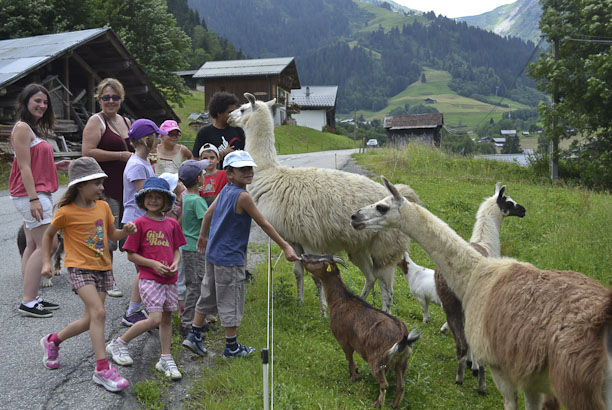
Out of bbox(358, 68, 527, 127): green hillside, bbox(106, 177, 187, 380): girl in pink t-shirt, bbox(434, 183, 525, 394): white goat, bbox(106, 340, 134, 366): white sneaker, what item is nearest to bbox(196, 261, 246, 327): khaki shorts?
bbox(106, 177, 187, 380): girl in pink t-shirt

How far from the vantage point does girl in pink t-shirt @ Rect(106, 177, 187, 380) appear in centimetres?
363

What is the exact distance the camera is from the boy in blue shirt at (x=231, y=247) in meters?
3.93

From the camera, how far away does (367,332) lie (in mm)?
3842

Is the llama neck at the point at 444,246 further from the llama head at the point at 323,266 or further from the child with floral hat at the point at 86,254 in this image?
the child with floral hat at the point at 86,254

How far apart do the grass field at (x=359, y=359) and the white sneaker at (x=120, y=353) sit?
0.59 meters

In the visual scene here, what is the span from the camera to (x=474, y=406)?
4.13 meters

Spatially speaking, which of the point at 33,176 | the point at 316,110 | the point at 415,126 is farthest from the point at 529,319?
the point at 316,110

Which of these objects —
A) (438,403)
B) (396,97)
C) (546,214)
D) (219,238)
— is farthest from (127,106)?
(396,97)

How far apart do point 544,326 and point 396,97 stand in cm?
17701

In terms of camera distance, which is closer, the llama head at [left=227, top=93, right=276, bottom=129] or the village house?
the llama head at [left=227, top=93, right=276, bottom=129]

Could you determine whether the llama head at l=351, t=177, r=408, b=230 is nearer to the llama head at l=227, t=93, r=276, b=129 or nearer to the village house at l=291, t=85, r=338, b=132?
the llama head at l=227, t=93, r=276, b=129

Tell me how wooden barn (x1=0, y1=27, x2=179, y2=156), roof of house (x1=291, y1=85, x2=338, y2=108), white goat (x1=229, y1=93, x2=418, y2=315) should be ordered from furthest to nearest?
roof of house (x1=291, y1=85, x2=338, y2=108), wooden barn (x1=0, y1=27, x2=179, y2=156), white goat (x1=229, y1=93, x2=418, y2=315)

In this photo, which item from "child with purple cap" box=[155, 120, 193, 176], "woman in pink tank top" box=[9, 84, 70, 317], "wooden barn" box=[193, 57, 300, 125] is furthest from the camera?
"wooden barn" box=[193, 57, 300, 125]

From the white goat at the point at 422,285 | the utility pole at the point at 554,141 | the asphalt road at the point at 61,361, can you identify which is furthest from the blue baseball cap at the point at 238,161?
the utility pole at the point at 554,141
